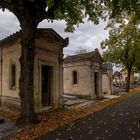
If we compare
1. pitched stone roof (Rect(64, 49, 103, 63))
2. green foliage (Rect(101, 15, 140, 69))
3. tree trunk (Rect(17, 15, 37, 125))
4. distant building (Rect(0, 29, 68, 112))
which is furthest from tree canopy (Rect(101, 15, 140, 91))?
tree trunk (Rect(17, 15, 37, 125))

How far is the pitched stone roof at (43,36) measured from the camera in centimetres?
1633

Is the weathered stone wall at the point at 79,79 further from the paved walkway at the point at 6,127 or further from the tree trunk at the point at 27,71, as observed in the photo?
the tree trunk at the point at 27,71

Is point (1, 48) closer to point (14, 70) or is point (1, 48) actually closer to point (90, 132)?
point (14, 70)

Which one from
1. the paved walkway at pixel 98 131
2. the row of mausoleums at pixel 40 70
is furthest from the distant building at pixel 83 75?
the paved walkway at pixel 98 131

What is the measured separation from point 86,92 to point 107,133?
17120mm

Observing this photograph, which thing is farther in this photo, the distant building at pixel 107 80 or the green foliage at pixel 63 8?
the distant building at pixel 107 80

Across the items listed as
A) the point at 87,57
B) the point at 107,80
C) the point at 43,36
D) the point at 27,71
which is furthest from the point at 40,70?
the point at 107,80

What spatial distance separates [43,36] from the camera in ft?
54.4

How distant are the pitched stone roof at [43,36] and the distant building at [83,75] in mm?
8525

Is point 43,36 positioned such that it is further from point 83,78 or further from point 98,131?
point 83,78

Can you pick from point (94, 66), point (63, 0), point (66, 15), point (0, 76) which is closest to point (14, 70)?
point (0, 76)

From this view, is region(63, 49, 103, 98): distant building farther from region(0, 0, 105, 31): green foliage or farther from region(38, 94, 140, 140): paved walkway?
region(38, 94, 140, 140): paved walkway

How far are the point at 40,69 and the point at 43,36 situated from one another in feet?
7.17

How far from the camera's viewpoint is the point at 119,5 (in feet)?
37.7
